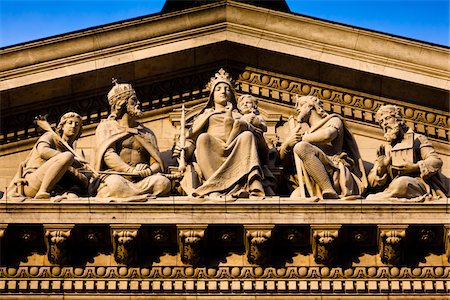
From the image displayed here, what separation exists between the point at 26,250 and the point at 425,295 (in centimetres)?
510

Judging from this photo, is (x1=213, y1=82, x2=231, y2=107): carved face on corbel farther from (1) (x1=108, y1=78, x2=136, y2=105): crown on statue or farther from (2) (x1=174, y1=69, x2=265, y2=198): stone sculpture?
(1) (x1=108, y1=78, x2=136, y2=105): crown on statue

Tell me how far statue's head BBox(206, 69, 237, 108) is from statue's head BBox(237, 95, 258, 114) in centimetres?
13

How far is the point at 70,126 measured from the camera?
83.2 feet

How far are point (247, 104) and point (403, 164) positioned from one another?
2.38m

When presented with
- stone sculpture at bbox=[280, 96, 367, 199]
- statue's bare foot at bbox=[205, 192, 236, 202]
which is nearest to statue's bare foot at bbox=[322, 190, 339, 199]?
stone sculpture at bbox=[280, 96, 367, 199]

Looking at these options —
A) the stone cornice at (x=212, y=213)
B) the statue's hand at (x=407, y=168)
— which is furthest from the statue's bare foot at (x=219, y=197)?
the statue's hand at (x=407, y=168)

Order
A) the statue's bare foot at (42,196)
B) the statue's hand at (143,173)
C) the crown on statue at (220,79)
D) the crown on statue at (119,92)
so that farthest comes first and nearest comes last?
the crown on statue at (220,79), the crown on statue at (119,92), the statue's hand at (143,173), the statue's bare foot at (42,196)

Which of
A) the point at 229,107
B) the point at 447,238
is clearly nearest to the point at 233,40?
the point at 229,107

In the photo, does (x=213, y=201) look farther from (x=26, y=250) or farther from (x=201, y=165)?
(x=26, y=250)

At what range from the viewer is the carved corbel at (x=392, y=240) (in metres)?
23.8

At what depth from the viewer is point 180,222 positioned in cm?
2384

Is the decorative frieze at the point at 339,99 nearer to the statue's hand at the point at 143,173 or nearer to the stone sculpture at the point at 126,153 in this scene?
the stone sculpture at the point at 126,153

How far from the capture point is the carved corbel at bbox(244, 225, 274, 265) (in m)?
23.8

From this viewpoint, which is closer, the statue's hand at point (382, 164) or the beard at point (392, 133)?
the statue's hand at point (382, 164)
